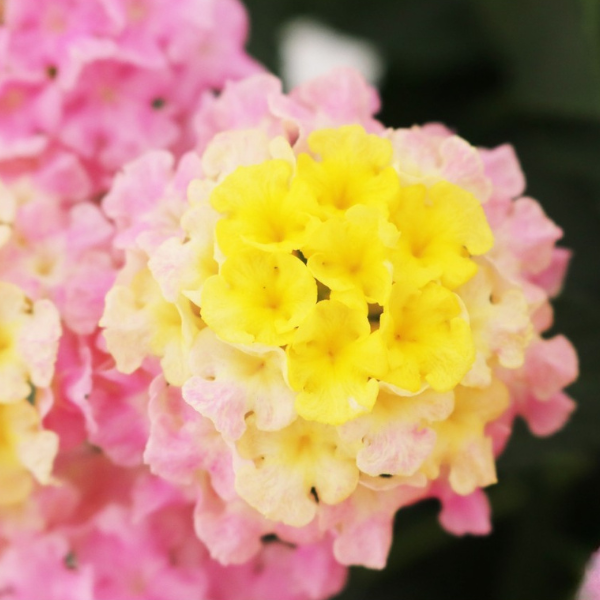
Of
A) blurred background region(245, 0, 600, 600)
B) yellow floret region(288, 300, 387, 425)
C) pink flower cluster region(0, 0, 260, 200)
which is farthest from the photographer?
blurred background region(245, 0, 600, 600)

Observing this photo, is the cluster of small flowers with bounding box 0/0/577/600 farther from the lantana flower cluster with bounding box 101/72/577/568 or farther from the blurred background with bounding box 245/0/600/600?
the blurred background with bounding box 245/0/600/600

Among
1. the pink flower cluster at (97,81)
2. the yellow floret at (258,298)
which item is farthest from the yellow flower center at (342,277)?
the pink flower cluster at (97,81)

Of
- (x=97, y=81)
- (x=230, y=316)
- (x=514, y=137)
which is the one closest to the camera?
(x=230, y=316)

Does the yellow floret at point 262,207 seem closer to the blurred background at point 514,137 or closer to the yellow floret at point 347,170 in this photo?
the yellow floret at point 347,170

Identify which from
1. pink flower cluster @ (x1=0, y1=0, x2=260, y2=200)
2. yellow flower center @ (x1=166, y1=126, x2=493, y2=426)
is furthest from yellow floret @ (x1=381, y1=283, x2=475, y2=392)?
pink flower cluster @ (x1=0, y1=0, x2=260, y2=200)

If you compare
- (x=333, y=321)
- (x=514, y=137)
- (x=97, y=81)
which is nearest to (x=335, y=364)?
(x=333, y=321)

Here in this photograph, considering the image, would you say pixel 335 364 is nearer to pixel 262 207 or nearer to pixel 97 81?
pixel 262 207

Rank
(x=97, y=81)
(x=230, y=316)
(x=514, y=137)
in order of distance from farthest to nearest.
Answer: (x=514, y=137)
(x=97, y=81)
(x=230, y=316)
